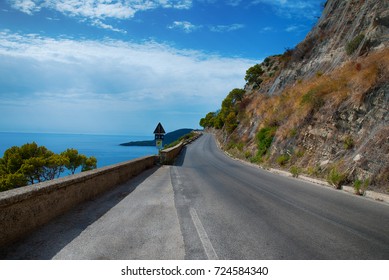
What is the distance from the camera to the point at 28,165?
4794 centimetres

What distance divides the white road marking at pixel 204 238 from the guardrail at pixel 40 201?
3022mm

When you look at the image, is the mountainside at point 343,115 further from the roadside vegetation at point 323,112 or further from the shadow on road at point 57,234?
the shadow on road at point 57,234

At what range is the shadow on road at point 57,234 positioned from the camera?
4836mm

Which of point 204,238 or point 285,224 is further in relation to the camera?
point 285,224

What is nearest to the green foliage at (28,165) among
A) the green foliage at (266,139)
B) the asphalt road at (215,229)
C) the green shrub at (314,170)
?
the green foliage at (266,139)

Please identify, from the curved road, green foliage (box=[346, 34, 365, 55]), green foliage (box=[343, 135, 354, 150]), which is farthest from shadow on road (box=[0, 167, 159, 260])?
green foliage (box=[346, 34, 365, 55])

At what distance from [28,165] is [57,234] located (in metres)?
47.6

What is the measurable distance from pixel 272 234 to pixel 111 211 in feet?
13.2

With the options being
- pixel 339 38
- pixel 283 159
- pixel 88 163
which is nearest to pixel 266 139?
pixel 283 159

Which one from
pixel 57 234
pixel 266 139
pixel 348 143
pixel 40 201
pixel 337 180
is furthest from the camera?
pixel 266 139

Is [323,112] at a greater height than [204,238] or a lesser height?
greater

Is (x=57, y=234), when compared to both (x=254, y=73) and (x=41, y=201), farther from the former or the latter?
(x=254, y=73)
